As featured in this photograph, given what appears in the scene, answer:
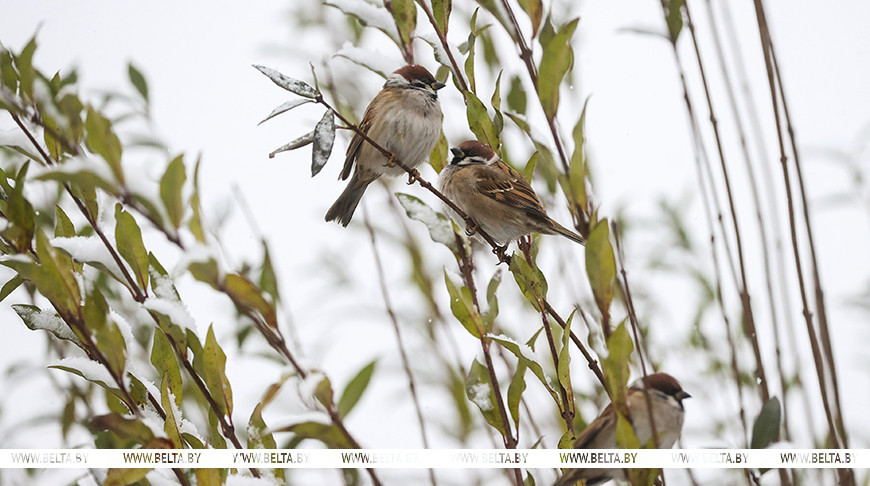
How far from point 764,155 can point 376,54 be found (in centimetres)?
55

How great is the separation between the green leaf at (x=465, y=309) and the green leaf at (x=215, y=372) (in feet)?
0.83

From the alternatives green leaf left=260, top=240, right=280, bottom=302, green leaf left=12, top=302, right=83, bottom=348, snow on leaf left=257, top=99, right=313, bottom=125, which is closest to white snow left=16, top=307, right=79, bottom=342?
green leaf left=12, top=302, right=83, bottom=348

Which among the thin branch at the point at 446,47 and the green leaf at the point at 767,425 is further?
the thin branch at the point at 446,47

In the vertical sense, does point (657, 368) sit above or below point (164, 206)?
above

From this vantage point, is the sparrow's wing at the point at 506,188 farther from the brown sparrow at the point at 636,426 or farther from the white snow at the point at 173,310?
the white snow at the point at 173,310

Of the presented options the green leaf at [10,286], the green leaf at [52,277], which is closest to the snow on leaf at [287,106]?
the green leaf at [52,277]

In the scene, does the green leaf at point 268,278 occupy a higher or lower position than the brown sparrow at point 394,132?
lower

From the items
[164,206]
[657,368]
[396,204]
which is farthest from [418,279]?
[164,206]

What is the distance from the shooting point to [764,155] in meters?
→ 0.95

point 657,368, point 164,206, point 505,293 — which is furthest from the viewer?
point 657,368

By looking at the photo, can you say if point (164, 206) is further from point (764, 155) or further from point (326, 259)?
point (326, 259)

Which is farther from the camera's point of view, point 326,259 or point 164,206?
point 326,259

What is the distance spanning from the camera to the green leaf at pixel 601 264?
0.61 metres

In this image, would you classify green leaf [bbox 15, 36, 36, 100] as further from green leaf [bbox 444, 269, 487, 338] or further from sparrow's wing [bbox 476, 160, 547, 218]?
sparrow's wing [bbox 476, 160, 547, 218]
